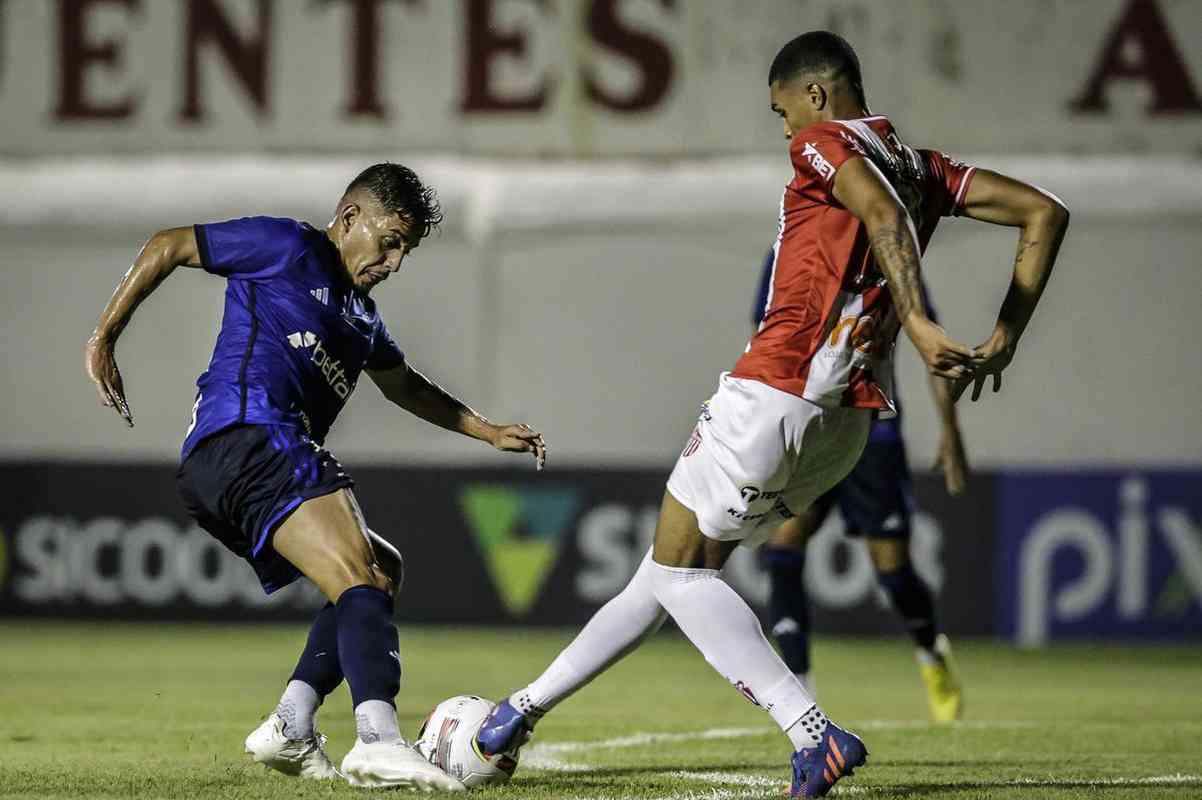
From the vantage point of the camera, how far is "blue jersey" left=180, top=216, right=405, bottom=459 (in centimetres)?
491

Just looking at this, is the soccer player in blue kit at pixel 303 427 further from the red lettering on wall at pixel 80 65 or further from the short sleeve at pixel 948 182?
the red lettering on wall at pixel 80 65

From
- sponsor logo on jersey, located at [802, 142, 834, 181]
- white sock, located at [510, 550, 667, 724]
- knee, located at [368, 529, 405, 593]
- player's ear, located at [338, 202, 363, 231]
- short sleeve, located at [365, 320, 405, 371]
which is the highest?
sponsor logo on jersey, located at [802, 142, 834, 181]

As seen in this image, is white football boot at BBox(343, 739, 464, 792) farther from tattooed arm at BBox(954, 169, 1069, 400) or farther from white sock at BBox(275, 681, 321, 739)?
tattooed arm at BBox(954, 169, 1069, 400)

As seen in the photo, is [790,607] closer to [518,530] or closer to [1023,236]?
[1023,236]

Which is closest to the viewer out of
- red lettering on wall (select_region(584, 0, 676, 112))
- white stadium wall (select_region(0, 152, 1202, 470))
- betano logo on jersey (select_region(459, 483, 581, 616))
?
betano logo on jersey (select_region(459, 483, 581, 616))

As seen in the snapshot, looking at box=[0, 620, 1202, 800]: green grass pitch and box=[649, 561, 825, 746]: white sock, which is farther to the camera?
box=[0, 620, 1202, 800]: green grass pitch

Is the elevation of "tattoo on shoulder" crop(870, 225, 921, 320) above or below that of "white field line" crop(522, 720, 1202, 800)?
above

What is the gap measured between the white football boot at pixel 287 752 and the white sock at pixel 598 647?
0.62 meters

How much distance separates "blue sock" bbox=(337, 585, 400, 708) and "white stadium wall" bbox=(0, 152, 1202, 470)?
918 cm

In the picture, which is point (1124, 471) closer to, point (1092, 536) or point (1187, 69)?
point (1092, 536)

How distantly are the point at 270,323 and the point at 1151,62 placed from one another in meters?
10.8

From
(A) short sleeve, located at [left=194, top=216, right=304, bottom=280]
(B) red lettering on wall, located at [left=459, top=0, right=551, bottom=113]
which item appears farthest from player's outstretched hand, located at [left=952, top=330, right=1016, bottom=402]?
(B) red lettering on wall, located at [left=459, top=0, right=551, bottom=113]

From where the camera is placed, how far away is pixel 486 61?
580 inches

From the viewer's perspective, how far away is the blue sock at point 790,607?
7.08 metres
